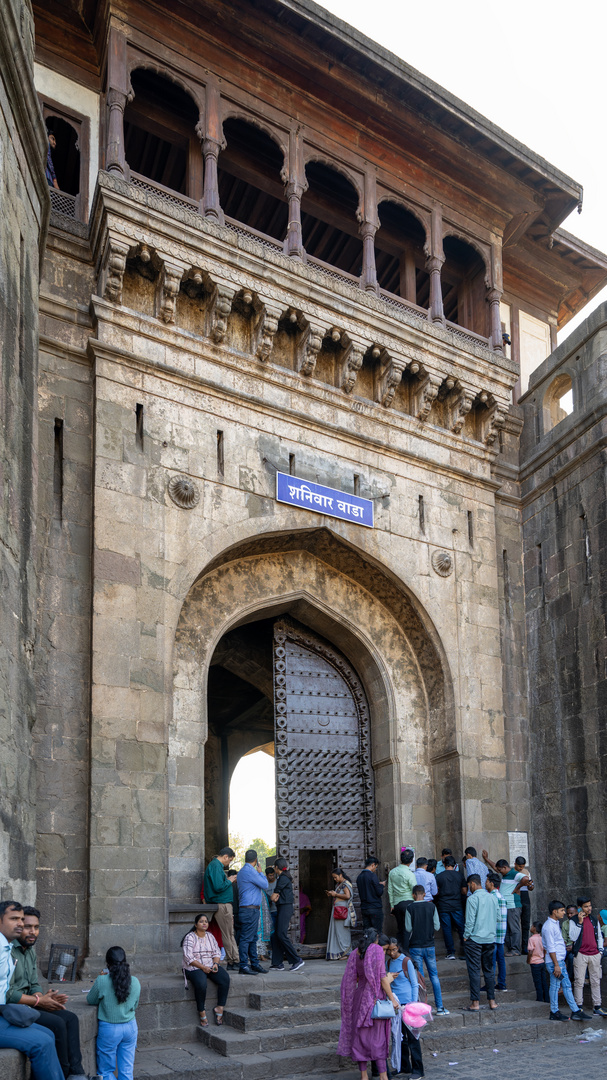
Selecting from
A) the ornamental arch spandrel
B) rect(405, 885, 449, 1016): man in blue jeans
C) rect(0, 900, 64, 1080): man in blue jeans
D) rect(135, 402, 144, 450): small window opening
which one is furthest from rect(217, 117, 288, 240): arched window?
rect(0, 900, 64, 1080): man in blue jeans

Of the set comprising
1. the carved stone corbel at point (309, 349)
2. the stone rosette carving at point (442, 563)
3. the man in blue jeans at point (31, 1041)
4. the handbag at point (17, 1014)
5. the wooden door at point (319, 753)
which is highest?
the carved stone corbel at point (309, 349)

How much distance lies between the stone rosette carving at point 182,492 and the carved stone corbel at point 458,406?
451cm

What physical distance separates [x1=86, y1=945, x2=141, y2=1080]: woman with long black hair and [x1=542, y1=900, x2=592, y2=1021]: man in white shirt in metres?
5.03

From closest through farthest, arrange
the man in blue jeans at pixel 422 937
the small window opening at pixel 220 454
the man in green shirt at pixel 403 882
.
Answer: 1. the man in blue jeans at pixel 422 937
2. the man in green shirt at pixel 403 882
3. the small window opening at pixel 220 454

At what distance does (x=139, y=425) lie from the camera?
11297mm

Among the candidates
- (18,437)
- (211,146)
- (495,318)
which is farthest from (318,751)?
(211,146)

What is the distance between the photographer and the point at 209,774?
→ 1816cm

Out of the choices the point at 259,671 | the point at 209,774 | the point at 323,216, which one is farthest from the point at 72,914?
the point at 323,216

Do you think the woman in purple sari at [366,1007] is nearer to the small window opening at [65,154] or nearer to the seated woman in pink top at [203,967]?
the seated woman in pink top at [203,967]

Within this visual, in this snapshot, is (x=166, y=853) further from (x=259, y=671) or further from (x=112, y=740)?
(x=259, y=671)

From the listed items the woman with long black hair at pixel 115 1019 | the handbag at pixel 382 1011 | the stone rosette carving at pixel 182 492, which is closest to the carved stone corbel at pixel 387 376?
the stone rosette carving at pixel 182 492

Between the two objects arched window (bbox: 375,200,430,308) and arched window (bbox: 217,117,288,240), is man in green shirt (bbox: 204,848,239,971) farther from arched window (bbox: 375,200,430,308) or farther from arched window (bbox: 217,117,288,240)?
arched window (bbox: 217,117,288,240)

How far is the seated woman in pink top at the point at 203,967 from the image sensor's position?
8719mm

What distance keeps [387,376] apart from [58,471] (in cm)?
485
